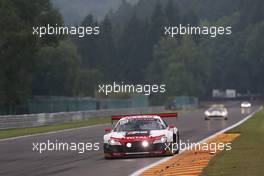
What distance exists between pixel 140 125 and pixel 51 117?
30483 millimetres

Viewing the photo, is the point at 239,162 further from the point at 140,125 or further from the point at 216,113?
the point at 216,113

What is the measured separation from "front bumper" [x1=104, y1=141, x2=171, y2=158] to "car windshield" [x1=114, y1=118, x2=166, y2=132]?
2.31 feet

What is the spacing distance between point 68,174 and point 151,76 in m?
92.1

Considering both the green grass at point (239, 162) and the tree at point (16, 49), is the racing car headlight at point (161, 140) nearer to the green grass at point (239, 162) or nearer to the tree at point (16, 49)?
the green grass at point (239, 162)

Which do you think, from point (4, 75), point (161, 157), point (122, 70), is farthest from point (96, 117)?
point (122, 70)

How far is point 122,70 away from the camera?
116m

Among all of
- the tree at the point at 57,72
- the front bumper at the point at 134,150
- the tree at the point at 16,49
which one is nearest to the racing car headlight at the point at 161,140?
the front bumper at the point at 134,150

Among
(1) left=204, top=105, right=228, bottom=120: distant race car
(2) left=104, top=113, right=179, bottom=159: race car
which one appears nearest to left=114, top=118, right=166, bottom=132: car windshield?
(2) left=104, top=113, right=179, bottom=159: race car

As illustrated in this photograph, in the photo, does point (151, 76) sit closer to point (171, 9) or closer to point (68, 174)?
point (171, 9)

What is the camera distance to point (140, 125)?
66.6 feet

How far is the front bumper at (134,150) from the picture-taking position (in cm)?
1936

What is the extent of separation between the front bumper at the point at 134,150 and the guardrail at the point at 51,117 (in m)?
22.2

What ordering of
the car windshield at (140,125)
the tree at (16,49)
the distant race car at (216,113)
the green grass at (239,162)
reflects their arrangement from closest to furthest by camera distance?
the green grass at (239,162) → the car windshield at (140,125) → the distant race car at (216,113) → the tree at (16,49)

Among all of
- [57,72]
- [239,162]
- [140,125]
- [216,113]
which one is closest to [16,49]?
[216,113]
